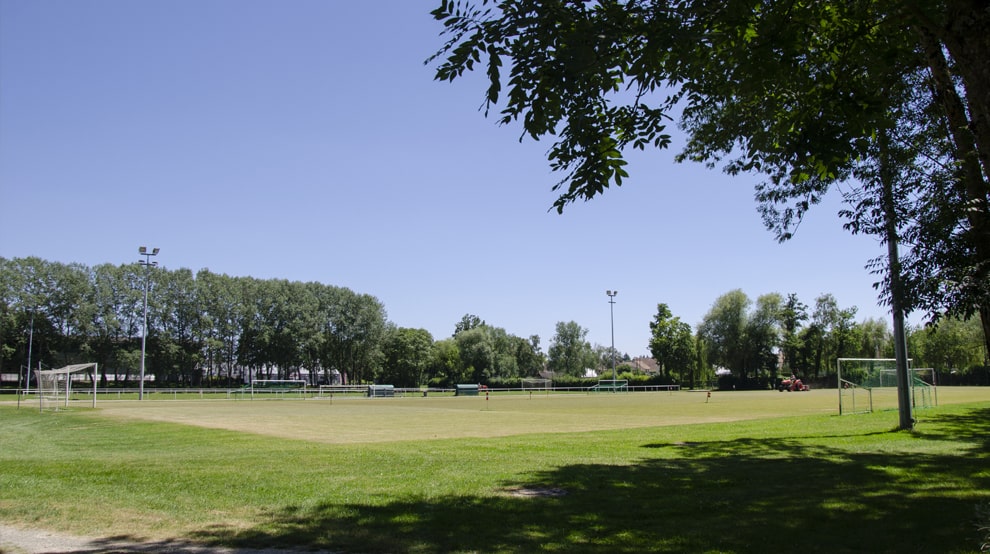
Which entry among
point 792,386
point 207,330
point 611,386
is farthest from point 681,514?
point 207,330

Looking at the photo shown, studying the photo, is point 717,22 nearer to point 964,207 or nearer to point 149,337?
point 964,207

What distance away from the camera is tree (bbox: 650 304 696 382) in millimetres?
99312

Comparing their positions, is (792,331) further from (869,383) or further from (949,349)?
(869,383)

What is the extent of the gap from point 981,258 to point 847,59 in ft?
10.6

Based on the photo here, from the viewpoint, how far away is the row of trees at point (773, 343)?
313 feet

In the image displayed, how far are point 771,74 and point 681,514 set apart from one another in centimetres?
517

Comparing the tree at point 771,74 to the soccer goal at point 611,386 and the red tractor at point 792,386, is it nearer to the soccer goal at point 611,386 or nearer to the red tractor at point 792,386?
the soccer goal at point 611,386

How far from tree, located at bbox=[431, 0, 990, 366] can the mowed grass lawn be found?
297 cm

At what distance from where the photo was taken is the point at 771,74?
763cm

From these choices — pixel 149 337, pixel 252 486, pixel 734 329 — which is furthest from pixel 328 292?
pixel 252 486

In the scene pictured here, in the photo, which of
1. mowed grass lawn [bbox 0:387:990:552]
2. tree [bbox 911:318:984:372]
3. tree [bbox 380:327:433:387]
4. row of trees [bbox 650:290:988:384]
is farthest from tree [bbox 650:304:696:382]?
mowed grass lawn [bbox 0:387:990:552]

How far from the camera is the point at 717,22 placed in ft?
24.6

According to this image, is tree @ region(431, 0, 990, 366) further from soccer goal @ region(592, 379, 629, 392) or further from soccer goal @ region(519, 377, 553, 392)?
soccer goal @ region(519, 377, 553, 392)

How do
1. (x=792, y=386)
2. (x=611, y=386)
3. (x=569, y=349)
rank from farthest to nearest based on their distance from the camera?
(x=569, y=349) → (x=611, y=386) → (x=792, y=386)
